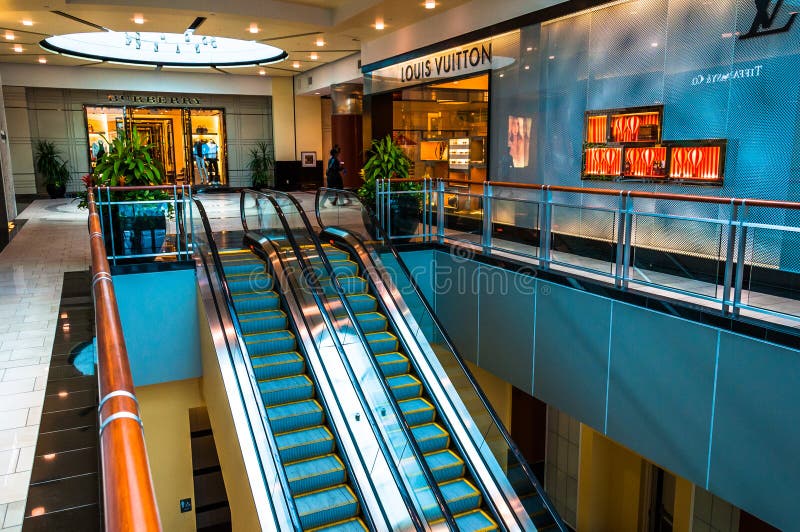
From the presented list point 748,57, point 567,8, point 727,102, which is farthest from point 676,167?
point 567,8

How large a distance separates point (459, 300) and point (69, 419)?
236 inches

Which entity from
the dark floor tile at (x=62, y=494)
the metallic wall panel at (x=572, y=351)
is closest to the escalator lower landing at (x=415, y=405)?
the metallic wall panel at (x=572, y=351)

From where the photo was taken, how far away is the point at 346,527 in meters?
6.29

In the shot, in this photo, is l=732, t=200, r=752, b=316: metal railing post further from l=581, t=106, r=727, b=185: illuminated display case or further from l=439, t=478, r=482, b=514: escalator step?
l=439, t=478, r=482, b=514: escalator step

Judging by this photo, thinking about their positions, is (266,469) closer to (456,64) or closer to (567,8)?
(567,8)

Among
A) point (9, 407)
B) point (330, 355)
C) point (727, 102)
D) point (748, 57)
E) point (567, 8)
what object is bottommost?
point (330, 355)

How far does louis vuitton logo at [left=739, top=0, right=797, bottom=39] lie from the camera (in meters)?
6.33

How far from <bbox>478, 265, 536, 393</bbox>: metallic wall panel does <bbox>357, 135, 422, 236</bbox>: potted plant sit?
1753mm

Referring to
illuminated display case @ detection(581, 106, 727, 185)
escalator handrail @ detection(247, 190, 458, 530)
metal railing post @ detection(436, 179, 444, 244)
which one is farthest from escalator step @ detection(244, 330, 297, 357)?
illuminated display case @ detection(581, 106, 727, 185)

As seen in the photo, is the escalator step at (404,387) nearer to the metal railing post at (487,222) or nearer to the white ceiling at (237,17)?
the metal railing post at (487,222)

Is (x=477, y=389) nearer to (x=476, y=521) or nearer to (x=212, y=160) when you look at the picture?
(x=476, y=521)

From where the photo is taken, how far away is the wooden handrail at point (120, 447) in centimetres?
88

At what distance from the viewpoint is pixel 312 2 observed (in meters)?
12.0

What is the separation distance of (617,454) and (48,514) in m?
9.46
